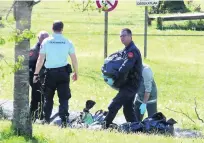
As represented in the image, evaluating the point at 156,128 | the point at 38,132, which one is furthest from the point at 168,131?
the point at 38,132

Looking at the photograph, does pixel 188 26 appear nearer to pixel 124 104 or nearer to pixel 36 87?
pixel 36 87

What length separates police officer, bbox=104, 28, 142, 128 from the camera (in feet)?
30.6

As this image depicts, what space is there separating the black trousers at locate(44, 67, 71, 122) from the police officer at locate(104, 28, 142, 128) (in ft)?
2.46

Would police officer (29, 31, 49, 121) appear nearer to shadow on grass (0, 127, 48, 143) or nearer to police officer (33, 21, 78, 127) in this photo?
police officer (33, 21, 78, 127)

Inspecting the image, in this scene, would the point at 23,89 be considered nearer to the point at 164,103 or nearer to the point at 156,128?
the point at 156,128

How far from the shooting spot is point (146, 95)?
33.1 feet

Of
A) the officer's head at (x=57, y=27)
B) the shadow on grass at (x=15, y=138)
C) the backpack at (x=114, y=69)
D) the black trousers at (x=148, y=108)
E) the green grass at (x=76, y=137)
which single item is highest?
the officer's head at (x=57, y=27)

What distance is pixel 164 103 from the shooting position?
1443cm

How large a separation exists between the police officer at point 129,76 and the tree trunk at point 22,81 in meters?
2.20

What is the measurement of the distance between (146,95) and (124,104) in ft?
1.49

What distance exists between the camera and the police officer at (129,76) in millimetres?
9312

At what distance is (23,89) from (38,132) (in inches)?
Result: 36.3

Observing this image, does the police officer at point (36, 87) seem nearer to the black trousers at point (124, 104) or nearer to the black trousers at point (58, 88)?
the black trousers at point (58, 88)

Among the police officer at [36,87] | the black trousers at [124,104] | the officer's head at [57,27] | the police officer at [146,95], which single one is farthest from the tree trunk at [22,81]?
the police officer at [146,95]
